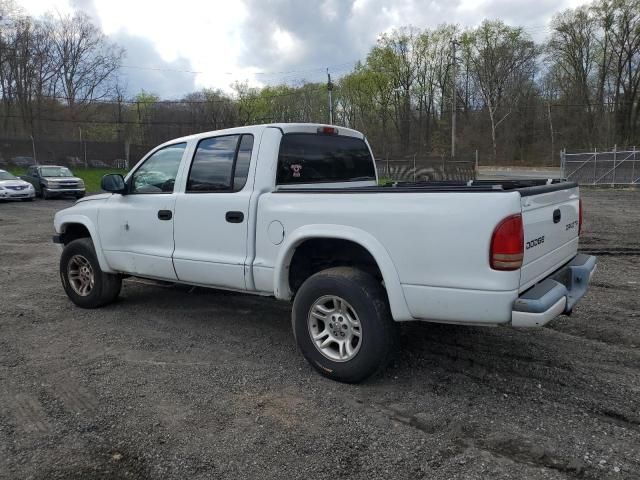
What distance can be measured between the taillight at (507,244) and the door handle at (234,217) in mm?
2068

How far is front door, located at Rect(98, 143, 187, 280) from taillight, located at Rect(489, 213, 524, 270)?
9.82 ft

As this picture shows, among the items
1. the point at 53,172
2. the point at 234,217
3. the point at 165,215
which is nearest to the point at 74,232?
the point at 165,215

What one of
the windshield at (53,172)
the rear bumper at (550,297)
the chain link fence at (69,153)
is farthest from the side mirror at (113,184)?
the chain link fence at (69,153)

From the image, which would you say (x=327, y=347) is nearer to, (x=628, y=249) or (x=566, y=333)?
(x=566, y=333)

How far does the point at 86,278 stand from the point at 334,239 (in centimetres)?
345

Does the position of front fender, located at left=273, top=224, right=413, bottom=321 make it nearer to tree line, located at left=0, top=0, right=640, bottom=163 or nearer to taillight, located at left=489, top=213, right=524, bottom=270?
taillight, located at left=489, top=213, right=524, bottom=270

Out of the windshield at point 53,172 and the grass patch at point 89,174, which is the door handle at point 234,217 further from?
the grass patch at point 89,174

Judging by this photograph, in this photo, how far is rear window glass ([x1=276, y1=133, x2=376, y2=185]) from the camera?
439 centimetres

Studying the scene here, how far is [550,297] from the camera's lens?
3.18 metres

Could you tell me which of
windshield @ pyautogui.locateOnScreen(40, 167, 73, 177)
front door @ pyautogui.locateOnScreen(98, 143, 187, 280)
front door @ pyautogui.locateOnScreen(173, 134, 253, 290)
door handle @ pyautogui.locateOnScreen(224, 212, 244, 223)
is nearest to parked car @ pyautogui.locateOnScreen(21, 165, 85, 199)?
windshield @ pyautogui.locateOnScreen(40, 167, 73, 177)

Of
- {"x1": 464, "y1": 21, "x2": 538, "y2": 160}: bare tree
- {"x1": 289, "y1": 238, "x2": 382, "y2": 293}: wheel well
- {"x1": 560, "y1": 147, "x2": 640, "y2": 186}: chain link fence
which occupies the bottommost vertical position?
{"x1": 289, "y1": 238, "x2": 382, "y2": 293}: wheel well

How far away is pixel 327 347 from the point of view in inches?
151

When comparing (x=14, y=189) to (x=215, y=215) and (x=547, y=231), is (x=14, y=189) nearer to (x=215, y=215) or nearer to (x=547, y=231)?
(x=215, y=215)

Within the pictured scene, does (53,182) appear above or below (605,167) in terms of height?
below
